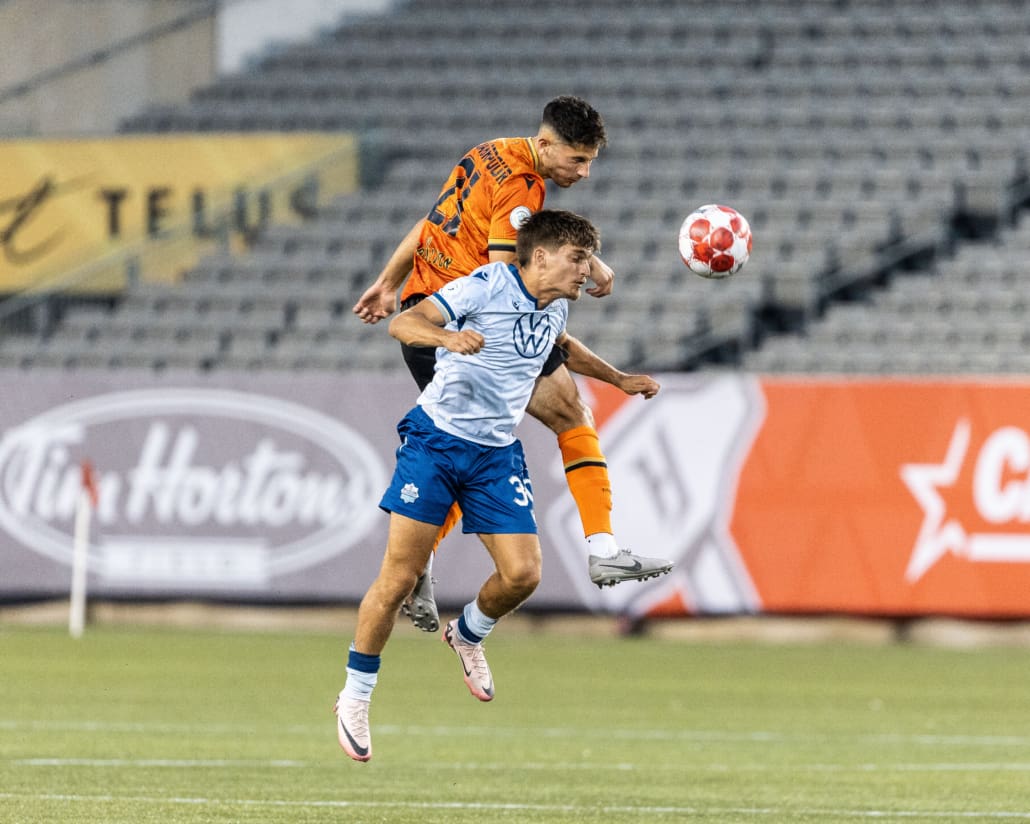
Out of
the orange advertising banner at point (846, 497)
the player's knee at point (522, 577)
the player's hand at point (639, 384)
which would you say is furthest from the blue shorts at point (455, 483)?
the orange advertising banner at point (846, 497)

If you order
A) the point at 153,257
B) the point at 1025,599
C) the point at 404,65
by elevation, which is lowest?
the point at 1025,599

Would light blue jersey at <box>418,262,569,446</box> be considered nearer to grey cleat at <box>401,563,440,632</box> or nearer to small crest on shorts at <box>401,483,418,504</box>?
small crest on shorts at <box>401,483,418,504</box>

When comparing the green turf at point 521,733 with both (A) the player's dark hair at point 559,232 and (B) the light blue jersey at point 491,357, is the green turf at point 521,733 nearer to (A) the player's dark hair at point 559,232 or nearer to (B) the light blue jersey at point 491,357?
(B) the light blue jersey at point 491,357

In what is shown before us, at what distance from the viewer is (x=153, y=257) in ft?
86.4

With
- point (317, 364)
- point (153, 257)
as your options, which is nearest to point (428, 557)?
point (317, 364)

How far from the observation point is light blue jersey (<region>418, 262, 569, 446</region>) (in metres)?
8.60

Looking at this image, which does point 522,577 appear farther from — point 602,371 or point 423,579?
point 602,371

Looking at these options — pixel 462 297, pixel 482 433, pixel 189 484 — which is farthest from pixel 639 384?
Answer: pixel 189 484

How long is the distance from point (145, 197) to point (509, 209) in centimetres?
1978

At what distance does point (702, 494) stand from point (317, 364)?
6.09m

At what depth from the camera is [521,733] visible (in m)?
13.3

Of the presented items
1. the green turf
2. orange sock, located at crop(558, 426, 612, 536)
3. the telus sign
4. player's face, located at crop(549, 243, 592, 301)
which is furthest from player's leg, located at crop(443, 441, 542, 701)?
the telus sign

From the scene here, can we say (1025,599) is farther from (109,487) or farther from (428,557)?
(428,557)

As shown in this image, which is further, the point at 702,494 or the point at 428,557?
the point at 702,494
